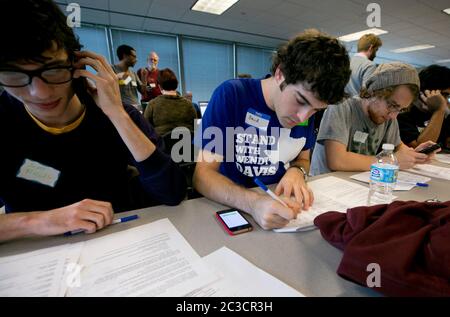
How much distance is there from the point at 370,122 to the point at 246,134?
945 millimetres

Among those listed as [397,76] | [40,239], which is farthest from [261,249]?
[397,76]

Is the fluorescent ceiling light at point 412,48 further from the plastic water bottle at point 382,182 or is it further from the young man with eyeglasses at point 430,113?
the plastic water bottle at point 382,182

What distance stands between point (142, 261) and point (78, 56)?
2.29ft

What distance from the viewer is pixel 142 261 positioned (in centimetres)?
54

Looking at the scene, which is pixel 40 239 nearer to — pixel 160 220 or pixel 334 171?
pixel 160 220

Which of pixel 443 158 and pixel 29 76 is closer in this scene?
pixel 29 76

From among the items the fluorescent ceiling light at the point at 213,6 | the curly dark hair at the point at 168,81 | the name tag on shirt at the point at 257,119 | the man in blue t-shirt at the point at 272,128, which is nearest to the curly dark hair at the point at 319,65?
the man in blue t-shirt at the point at 272,128

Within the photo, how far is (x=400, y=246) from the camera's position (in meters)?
0.47

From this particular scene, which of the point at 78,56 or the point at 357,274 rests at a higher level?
the point at 78,56

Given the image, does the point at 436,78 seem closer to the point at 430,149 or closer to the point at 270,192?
the point at 430,149

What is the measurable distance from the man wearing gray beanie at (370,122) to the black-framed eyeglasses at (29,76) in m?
1.30

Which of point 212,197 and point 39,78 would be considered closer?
point 39,78

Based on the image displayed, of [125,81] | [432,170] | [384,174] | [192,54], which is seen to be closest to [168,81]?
[125,81]

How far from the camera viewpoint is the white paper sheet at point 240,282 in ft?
1.48
